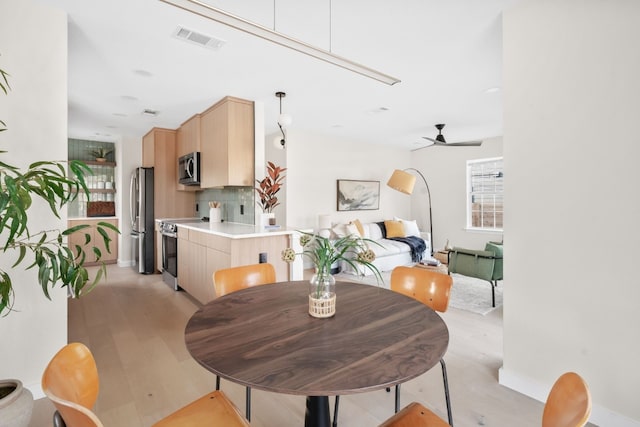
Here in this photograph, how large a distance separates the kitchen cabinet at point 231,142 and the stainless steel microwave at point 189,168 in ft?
1.39

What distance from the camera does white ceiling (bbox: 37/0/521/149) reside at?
7.17 ft

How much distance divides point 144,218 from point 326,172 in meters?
3.30

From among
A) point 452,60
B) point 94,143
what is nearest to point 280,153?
point 452,60

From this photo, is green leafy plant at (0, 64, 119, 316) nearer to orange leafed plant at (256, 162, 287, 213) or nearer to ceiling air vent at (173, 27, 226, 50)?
ceiling air vent at (173, 27, 226, 50)

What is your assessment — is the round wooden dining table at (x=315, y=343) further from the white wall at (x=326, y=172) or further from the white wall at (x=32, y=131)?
the white wall at (x=326, y=172)

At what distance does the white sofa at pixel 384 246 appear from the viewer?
5.54m

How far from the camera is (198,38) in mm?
2520

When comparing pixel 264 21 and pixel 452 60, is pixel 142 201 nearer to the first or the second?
pixel 264 21

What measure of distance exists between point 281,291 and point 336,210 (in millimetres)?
4824

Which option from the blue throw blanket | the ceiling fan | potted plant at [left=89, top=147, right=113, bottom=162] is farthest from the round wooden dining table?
potted plant at [left=89, top=147, right=113, bottom=162]

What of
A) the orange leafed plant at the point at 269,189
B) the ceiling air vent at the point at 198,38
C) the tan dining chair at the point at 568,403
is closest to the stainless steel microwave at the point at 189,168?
the orange leafed plant at the point at 269,189

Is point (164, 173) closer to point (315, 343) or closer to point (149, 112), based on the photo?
point (149, 112)

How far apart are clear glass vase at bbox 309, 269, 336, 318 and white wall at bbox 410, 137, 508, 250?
6.03 m

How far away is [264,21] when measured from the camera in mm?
2289
